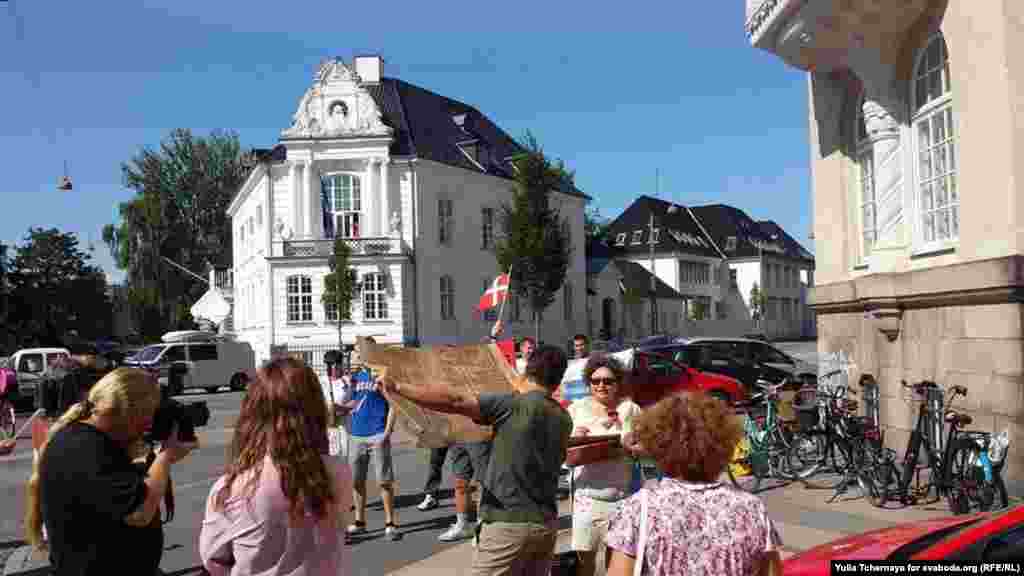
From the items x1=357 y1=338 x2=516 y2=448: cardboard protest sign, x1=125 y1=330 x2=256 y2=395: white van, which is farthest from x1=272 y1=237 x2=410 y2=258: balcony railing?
x1=357 y1=338 x2=516 y2=448: cardboard protest sign

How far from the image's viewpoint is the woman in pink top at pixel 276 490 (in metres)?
3.27

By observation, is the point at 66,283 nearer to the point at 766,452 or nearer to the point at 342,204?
the point at 342,204

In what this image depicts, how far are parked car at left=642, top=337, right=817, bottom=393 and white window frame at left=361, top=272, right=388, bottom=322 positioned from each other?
75.3ft

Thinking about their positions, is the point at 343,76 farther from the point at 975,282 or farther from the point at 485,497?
the point at 485,497

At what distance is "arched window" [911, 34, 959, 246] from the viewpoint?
12.0 m

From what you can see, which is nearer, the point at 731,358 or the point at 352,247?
the point at 731,358

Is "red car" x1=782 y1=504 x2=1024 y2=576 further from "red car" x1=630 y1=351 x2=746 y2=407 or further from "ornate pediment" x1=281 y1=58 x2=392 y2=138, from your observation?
"ornate pediment" x1=281 y1=58 x2=392 y2=138

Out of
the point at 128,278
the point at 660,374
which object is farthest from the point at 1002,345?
the point at 128,278

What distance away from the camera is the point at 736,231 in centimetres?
9856

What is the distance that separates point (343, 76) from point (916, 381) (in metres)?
37.9

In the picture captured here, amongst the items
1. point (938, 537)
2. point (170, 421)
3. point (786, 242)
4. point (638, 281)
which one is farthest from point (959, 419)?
point (786, 242)

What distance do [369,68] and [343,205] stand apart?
29.1 ft

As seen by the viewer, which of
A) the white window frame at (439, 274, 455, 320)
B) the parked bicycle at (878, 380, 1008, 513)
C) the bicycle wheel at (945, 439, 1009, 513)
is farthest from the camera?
the white window frame at (439, 274, 455, 320)

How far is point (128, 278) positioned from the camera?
70.0m
